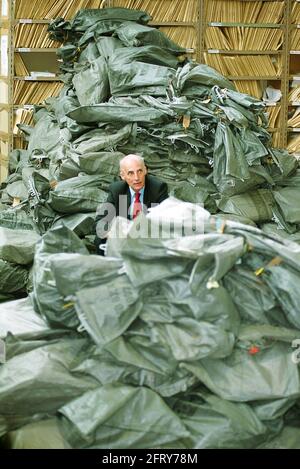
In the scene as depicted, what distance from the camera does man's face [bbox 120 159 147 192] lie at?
3.94 metres

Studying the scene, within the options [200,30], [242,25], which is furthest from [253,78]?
[200,30]

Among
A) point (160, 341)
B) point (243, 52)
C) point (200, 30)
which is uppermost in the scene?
point (200, 30)

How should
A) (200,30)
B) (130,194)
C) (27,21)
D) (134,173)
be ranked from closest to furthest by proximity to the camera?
(134,173) → (130,194) → (27,21) → (200,30)

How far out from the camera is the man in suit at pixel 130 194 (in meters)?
3.95

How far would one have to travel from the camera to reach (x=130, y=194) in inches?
159

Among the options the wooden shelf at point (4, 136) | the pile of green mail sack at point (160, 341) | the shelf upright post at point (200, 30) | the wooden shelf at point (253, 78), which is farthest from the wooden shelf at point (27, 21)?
the pile of green mail sack at point (160, 341)

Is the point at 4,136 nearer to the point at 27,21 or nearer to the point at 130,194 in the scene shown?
the point at 27,21

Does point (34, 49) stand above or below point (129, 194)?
above

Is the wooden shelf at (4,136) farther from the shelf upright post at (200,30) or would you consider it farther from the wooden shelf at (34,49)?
the shelf upright post at (200,30)

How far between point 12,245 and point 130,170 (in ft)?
2.95

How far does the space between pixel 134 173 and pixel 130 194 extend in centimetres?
15
